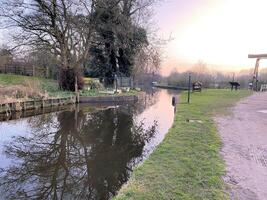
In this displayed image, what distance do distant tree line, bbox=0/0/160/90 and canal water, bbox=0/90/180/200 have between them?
10.4 metres

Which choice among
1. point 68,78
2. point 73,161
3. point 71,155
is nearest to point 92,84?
point 68,78

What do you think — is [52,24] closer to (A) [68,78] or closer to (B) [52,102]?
(A) [68,78]

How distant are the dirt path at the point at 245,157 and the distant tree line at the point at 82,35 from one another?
13581mm

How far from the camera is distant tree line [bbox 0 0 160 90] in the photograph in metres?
19.2

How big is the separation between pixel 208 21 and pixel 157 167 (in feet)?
51.4

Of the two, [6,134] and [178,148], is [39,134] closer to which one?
[6,134]

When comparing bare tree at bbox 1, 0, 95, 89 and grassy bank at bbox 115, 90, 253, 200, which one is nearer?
grassy bank at bbox 115, 90, 253, 200

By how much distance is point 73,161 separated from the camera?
5.83 metres

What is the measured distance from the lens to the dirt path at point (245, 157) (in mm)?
3748

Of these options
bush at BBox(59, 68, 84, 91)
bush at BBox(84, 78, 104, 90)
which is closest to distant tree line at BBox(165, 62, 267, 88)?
bush at BBox(84, 78, 104, 90)

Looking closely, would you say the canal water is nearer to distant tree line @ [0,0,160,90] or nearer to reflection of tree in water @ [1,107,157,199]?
reflection of tree in water @ [1,107,157,199]

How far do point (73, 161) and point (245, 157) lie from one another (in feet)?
11.3

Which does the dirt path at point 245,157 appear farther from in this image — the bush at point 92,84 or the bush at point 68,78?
the bush at point 92,84

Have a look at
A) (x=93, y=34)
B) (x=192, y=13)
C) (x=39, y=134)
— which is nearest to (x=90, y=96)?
(x=93, y=34)
